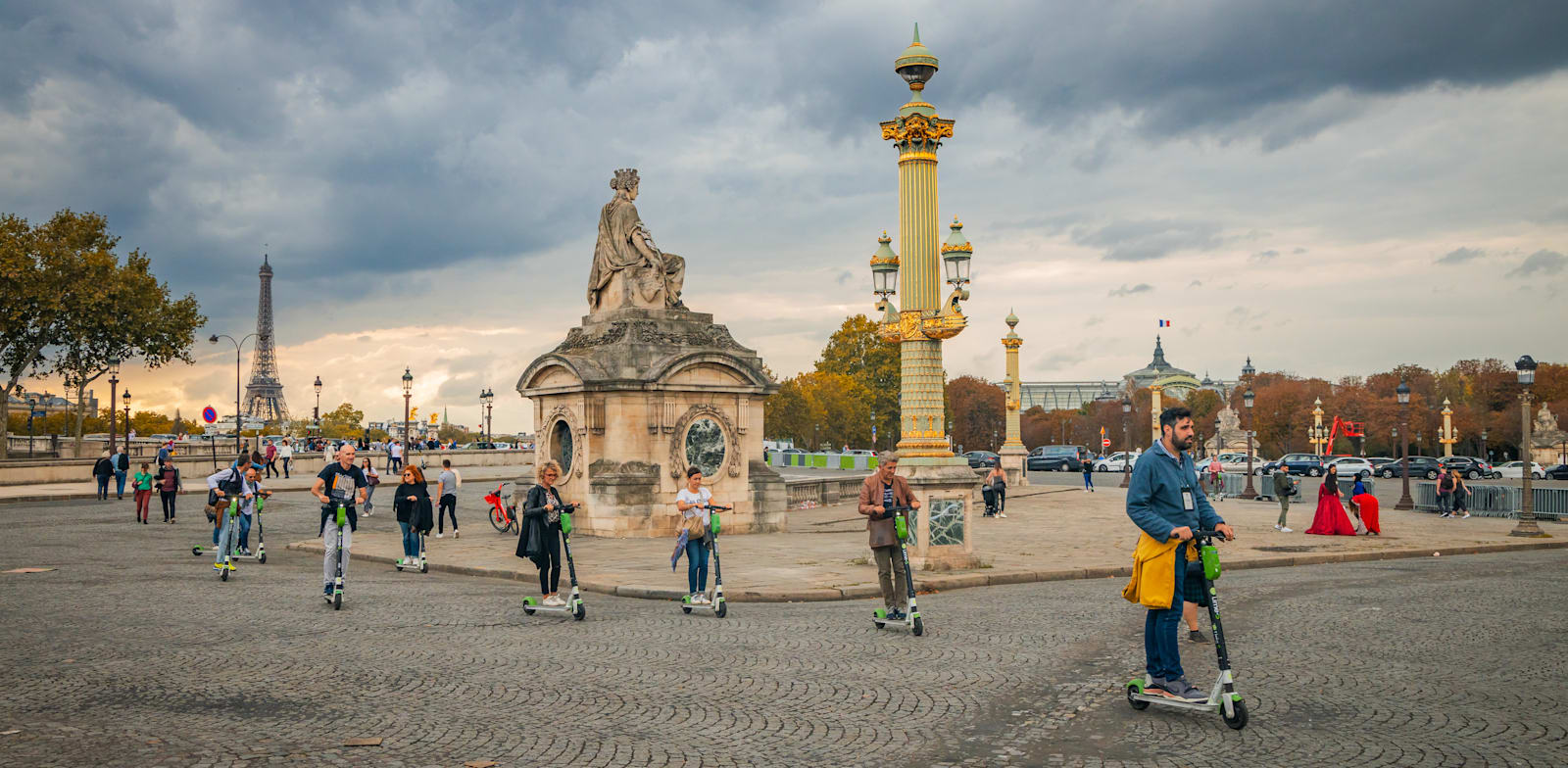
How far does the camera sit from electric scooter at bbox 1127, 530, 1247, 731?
716 cm

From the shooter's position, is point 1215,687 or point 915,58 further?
point 915,58

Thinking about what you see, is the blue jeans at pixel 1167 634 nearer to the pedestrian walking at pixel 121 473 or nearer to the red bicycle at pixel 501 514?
the red bicycle at pixel 501 514

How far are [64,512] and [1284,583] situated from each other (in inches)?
1141

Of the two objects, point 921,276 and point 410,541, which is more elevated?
point 921,276

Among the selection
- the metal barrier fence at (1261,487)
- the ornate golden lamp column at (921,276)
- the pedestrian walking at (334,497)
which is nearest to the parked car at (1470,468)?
the metal barrier fence at (1261,487)

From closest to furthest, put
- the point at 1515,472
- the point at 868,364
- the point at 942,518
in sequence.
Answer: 1. the point at 942,518
2. the point at 1515,472
3. the point at 868,364

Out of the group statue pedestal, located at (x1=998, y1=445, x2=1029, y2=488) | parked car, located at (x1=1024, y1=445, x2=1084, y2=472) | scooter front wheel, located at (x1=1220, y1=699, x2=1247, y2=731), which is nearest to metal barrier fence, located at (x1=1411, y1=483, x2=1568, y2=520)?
statue pedestal, located at (x1=998, y1=445, x2=1029, y2=488)

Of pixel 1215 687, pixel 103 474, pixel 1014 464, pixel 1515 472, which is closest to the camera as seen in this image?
A: pixel 1215 687

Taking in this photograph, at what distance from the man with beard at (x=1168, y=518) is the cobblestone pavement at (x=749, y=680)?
0.30 metres

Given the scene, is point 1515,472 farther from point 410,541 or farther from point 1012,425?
point 410,541

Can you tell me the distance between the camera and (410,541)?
1741cm

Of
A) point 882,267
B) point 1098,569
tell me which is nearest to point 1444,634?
point 1098,569

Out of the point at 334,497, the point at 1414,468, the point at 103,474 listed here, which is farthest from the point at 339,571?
the point at 1414,468

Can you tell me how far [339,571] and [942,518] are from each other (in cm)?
791
